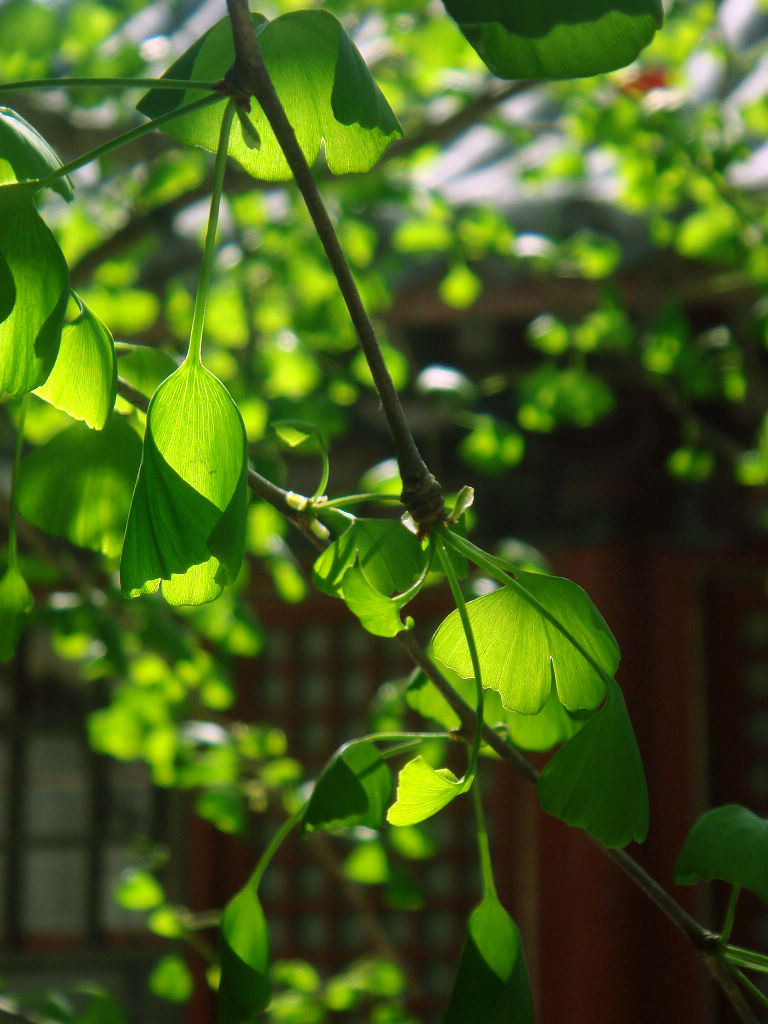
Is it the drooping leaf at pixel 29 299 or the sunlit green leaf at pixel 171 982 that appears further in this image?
the sunlit green leaf at pixel 171 982

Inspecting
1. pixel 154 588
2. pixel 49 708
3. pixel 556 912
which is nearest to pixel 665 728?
pixel 556 912

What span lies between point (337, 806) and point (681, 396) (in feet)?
5.30

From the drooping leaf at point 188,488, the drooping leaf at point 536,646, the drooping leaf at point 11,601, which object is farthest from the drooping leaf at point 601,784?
the drooping leaf at point 11,601

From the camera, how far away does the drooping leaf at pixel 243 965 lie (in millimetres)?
455

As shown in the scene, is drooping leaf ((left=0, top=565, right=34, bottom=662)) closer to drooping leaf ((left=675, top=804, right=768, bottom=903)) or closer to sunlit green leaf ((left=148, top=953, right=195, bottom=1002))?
drooping leaf ((left=675, top=804, right=768, bottom=903))

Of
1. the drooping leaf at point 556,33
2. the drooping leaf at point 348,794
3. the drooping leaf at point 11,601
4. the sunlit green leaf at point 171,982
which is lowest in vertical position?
the sunlit green leaf at point 171,982

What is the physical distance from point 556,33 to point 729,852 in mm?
342

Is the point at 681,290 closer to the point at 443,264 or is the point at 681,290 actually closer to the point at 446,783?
the point at 443,264

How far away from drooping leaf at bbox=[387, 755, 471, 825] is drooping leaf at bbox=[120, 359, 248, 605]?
0.34ft

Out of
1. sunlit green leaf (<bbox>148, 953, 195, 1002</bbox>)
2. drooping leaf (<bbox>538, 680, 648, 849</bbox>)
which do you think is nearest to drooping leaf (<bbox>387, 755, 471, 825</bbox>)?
drooping leaf (<bbox>538, 680, 648, 849</bbox>)

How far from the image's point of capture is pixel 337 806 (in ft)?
1.43


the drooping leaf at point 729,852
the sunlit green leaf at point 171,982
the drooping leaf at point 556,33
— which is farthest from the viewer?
the sunlit green leaf at point 171,982

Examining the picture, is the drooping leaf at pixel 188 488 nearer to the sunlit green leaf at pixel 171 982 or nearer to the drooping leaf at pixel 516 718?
the drooping leaf at pixel 516 718

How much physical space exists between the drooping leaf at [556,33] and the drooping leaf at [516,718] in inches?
10.4
